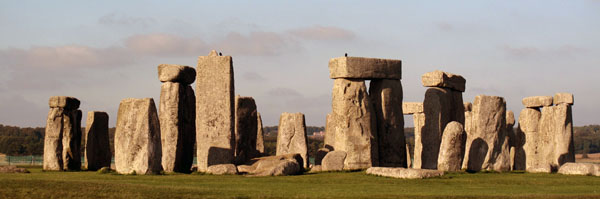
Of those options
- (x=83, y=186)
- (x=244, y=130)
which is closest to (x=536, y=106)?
(x=244, y=130)

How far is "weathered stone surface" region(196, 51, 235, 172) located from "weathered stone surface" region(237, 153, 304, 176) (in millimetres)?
847

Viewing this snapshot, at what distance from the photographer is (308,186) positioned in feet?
70.1

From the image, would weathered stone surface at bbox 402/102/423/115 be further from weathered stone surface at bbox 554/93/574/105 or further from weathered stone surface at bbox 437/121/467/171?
weathered stone surface at bbox 437/121/467/171

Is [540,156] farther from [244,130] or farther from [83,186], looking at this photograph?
[83,186]

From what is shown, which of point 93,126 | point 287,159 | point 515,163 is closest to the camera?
point 287,159

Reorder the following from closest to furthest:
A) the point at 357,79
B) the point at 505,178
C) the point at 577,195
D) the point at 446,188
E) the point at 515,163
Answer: the point at 577,195 → the point at 446,188 → the point at 505,178 → the point at 357,79 → the point at 515,163

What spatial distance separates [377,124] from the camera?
3033 cm

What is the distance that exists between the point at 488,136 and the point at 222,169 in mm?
9609

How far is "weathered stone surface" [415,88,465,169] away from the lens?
104 feet

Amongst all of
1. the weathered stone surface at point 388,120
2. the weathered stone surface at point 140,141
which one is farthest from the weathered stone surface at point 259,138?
the weathered stone surface at point 140,141

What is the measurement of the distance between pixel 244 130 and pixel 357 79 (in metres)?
5.22

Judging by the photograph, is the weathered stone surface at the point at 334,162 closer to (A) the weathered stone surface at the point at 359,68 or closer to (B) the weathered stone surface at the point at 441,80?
(A) the weathered stone surface at the point at 359,68

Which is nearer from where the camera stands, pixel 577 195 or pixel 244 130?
pixel 577 195

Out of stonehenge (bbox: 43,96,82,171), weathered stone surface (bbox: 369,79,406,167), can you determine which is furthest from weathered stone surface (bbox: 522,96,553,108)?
stonehenge (bbox: 43,96,82,171)
